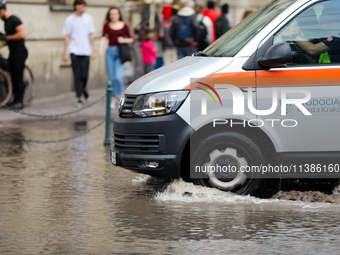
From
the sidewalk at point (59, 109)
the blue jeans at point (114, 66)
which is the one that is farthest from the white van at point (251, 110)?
the blue jeans at point (114, 66)

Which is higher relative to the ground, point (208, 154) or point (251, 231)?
point (208, 154)

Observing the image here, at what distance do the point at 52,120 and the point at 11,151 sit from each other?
3.45 m

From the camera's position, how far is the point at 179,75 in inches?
261

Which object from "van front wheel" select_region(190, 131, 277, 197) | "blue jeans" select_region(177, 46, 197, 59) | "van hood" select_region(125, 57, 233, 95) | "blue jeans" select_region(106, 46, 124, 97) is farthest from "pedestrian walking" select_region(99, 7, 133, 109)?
"van front wheel" select_region(190, 131, 277, 197)

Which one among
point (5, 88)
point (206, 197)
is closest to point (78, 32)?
point (5, 88)

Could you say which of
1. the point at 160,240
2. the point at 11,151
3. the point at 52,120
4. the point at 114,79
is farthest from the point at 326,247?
the point at 114,79

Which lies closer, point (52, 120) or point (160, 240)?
point (160, 240)

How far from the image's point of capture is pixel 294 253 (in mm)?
5012

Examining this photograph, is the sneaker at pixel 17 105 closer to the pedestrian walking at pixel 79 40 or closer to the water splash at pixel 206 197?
the pedestrian walking at pixel 79 40

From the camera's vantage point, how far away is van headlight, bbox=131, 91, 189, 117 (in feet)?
21.5

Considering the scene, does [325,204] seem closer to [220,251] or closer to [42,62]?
[220,251]

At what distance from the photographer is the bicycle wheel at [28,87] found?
49.1ft

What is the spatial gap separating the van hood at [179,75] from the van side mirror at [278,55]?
377mm

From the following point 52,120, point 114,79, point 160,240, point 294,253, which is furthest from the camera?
point 114,79
